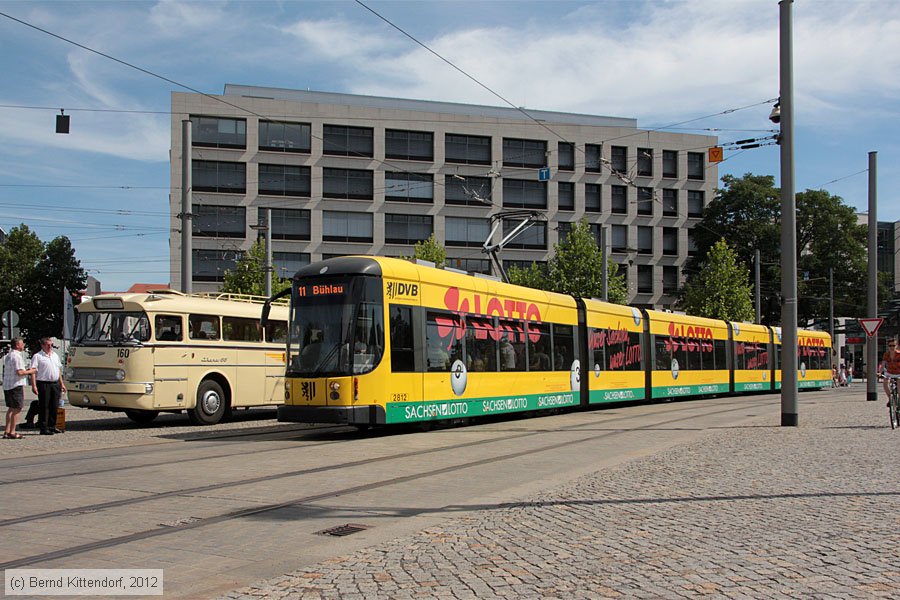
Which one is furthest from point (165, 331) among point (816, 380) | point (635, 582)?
point (816, 380)

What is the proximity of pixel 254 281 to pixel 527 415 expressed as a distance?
2688 cm

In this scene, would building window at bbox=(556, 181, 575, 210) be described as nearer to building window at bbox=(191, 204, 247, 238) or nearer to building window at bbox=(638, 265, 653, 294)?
building window at bbox=(638, 265, 653, 294)

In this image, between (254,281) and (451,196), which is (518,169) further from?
(254,281)

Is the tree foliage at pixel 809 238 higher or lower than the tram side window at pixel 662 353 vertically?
higher

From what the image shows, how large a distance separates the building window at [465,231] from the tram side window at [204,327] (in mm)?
45785

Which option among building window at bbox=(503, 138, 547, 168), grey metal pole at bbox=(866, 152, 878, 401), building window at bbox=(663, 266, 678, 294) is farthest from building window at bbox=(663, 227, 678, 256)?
grey metal pole at bbox=(866, 152, 878, 401)

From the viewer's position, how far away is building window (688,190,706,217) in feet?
233

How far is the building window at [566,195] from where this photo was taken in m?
67.2

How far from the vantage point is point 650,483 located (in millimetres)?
9008

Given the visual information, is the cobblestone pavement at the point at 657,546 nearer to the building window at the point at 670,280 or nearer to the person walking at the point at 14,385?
the person walking at the point at 14,385

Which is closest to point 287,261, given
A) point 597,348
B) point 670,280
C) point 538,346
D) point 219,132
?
point 219,132

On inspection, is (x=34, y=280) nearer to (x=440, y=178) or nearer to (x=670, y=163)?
(x=440, y=178)

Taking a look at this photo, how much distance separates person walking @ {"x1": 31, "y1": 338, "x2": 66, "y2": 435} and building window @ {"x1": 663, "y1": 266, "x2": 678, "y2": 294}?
60218 mm

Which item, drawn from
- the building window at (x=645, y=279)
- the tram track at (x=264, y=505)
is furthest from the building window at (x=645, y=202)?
the tram track at (x=264, y=505)
